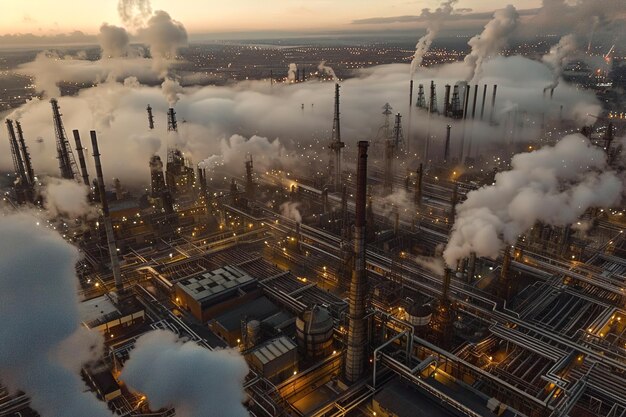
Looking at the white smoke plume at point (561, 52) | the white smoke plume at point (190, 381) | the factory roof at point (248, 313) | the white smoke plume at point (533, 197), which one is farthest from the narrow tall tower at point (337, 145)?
the white smoke plume at point (561, 52)

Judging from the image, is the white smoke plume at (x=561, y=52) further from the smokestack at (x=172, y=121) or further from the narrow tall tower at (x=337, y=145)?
the smokestack at (x=172, y=121)

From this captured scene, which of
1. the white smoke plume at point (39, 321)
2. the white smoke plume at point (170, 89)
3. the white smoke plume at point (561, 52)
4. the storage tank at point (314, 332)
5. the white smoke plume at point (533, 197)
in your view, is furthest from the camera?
the white smoke plume at point (561, 52)

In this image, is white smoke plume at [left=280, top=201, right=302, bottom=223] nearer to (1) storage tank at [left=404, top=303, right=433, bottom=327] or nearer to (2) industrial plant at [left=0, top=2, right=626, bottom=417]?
(2) industrial plant at [left=0, top=2, right=626, bottom=417]

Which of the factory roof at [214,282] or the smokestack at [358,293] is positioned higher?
the smokestack at [358,293]

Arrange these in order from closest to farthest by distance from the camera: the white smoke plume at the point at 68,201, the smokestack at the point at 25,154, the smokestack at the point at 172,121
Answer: the white smoke plume at the point at 68,201 → the smokestack at the point at 25,154 → the smokestack at the point at 172,121

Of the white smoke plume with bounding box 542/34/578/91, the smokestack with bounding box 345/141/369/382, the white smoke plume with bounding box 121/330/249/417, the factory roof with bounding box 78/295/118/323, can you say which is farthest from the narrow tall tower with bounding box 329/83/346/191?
the white smoke plume with bounding box 542/34/578/91

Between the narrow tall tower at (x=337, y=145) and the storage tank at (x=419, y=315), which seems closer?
the storage tank at (x=419, y=315)

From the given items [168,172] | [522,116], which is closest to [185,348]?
[168,172]
